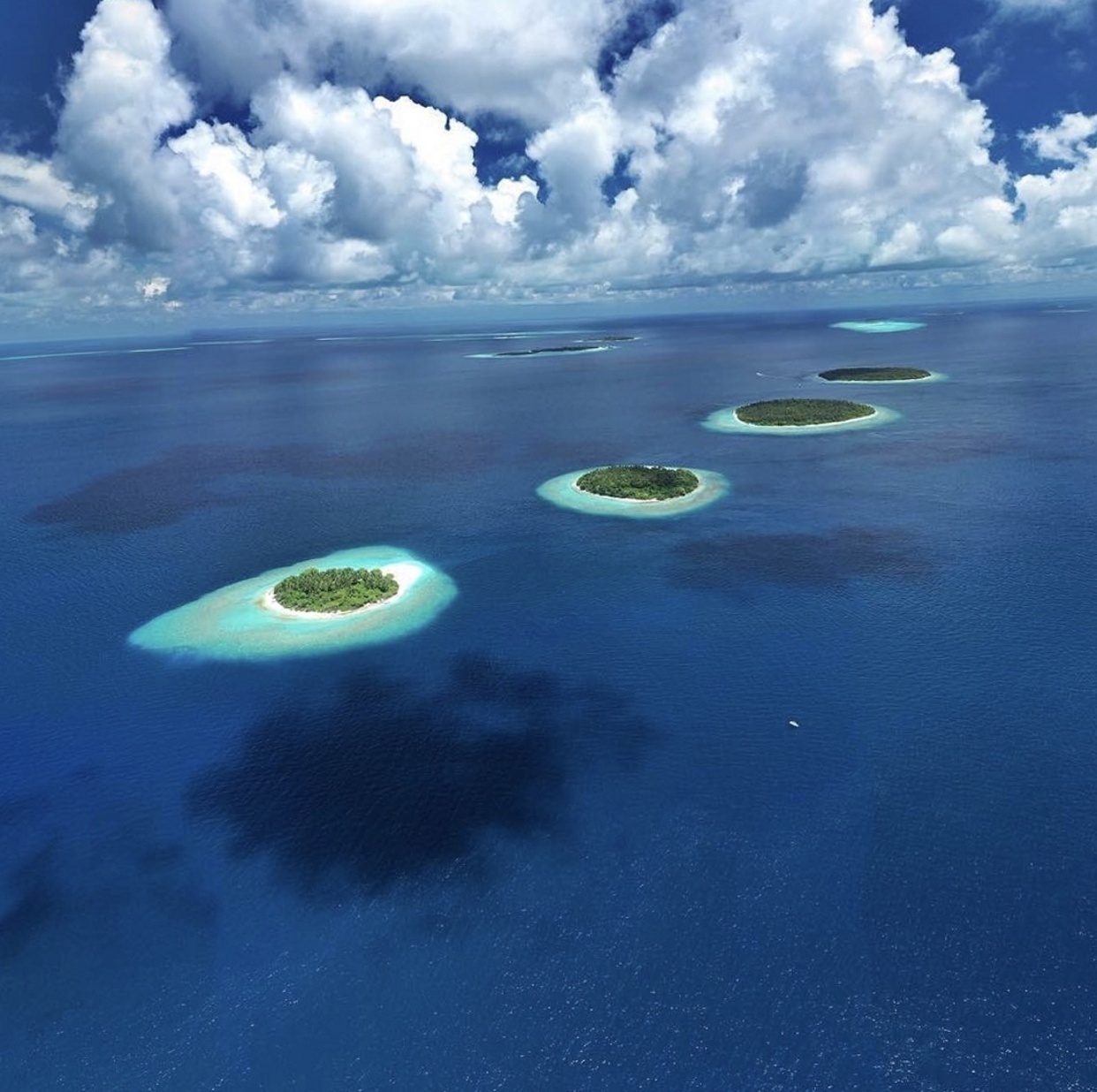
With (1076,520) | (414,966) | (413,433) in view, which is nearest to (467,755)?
(414,966)

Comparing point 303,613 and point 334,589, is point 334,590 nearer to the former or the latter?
point 334,589

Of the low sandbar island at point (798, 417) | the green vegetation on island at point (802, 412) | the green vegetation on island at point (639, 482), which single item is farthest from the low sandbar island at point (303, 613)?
the green vegetation on island at point (802, 412)

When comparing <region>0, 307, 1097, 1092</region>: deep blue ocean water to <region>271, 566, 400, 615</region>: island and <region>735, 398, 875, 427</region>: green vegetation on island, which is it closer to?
<region>271, 566, 400, 615</region>: island

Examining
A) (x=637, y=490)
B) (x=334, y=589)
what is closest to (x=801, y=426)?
(x=637, y=490)

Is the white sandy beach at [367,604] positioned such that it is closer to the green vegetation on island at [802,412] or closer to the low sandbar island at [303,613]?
the low sandbar island at [303,613]

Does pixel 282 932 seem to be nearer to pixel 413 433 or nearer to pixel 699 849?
pixel 699 849
